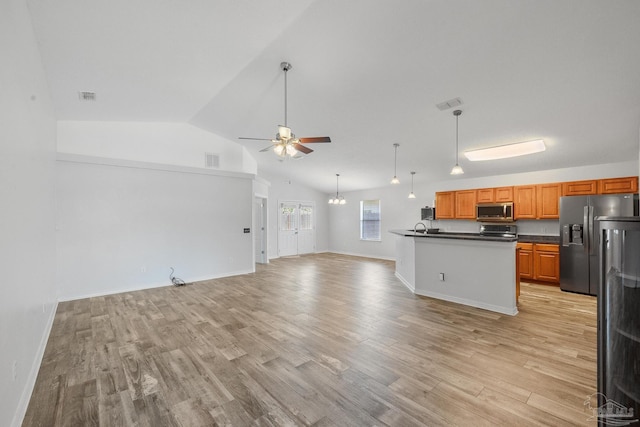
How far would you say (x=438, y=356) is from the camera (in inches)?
105

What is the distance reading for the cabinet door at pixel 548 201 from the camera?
560cm

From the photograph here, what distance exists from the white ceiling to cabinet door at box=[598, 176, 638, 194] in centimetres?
43

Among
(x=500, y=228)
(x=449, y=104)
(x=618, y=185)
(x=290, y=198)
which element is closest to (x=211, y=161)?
(x=290, y=198)

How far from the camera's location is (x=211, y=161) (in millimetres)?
6211

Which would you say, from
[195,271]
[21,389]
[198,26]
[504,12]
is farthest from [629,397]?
[195,271]

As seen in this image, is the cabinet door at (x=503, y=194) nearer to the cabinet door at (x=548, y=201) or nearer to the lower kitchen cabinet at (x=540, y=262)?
the cabinet door at (x=548, y=201)

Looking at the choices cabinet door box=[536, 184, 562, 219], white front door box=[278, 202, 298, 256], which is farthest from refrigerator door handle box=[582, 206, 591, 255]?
white front door box=[278, 202, 298, 256]

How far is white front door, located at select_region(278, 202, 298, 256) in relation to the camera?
385 inches

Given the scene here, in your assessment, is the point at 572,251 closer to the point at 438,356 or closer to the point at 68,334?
the point at 438,356

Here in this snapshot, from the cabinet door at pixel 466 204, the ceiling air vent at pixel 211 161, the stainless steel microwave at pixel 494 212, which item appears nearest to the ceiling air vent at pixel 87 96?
the ceiling air vent at pixel 211 161

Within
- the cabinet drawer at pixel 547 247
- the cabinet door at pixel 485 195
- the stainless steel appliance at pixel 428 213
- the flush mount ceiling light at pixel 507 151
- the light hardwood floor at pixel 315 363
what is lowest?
the light hardwood floor at pixel 315 363

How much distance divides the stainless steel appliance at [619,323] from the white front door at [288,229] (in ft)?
28.9

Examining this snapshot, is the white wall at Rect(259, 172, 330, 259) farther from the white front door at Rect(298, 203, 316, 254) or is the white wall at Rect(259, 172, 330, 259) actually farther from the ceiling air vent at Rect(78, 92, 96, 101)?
the ceiling air vent at Rect(78, 92, 96, 101)

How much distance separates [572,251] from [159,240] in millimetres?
8154
